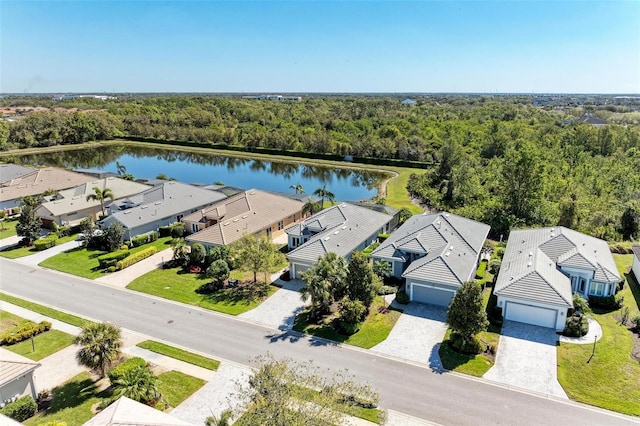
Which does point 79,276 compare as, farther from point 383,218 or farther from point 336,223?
point 383,218

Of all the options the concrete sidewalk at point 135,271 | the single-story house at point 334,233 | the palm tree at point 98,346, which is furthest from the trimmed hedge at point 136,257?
the palm tree at point 98,346

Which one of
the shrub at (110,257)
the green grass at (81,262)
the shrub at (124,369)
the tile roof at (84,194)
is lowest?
the green grass at (81,262)

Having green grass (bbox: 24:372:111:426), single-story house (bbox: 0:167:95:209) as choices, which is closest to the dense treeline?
green grass (bbox: 24:372:111:426)

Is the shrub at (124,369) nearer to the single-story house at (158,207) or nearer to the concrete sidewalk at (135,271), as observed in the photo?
the concrete sidewalk at (135,271)

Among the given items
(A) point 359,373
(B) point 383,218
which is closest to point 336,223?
(B) point 383,218

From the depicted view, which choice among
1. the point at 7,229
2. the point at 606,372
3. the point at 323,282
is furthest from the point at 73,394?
the point at 7,229

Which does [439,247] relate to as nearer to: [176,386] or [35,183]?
[176,386]

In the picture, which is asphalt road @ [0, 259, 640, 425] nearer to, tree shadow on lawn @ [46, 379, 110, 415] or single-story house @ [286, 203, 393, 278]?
tree shadow on lawn @ [46, 379, 110, 415]
